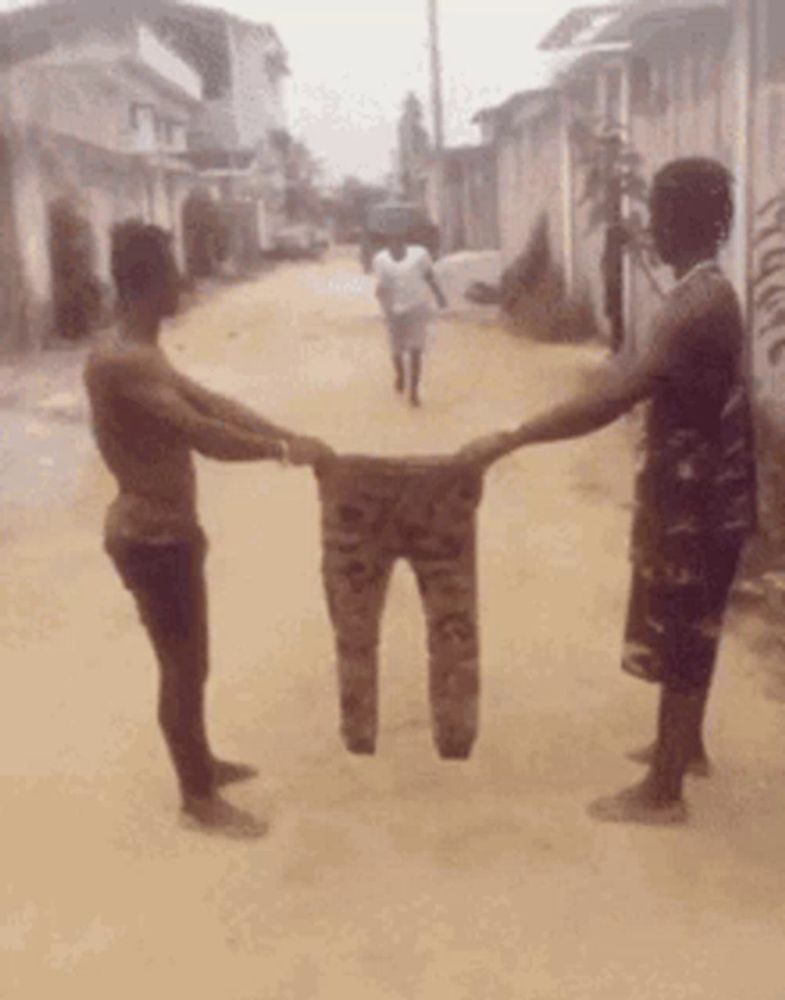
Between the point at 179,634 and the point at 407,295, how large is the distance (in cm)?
786

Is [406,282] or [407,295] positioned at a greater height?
[406,282]

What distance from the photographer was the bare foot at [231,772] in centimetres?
462

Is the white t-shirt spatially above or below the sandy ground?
above

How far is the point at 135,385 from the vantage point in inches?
148

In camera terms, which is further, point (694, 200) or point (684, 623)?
point (684, 623)

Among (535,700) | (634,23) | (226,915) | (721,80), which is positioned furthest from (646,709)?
(634,23)

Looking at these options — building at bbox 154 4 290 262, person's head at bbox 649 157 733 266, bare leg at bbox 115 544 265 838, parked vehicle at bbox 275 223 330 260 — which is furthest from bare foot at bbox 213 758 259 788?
parked vehicle at bbox 275 223 330 260

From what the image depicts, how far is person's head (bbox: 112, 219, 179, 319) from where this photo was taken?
3805 millimetres

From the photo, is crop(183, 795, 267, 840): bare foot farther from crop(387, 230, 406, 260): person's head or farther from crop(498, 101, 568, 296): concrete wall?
crop(498, 101, 568, 296): concrete wall

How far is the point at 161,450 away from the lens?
3916 millimetres

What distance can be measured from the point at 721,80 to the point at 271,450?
255 inches

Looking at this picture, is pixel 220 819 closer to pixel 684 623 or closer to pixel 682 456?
pixel 684 623

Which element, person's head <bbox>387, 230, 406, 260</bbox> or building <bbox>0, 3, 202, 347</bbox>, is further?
building <bbox>0, 3, 202, 347</bbox>

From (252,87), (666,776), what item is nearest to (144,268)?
(666,776)
